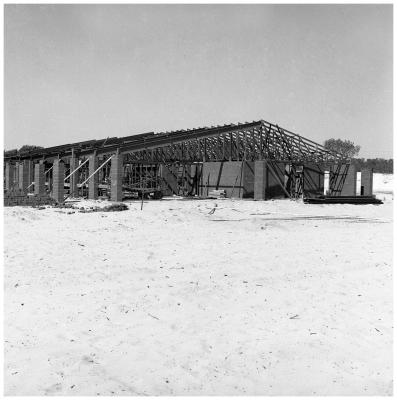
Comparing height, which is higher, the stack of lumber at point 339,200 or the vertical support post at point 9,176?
the vertical support post at point 9,176

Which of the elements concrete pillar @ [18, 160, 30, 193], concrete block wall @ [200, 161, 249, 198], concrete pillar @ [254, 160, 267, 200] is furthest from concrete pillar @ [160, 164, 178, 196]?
concrete pillar @ [18, 160, 30, 193]

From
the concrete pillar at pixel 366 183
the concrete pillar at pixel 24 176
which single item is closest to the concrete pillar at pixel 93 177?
the concrete pillar at pixel 24 176

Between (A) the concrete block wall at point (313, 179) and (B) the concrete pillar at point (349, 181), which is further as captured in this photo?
(B) the concrete pillar at point (349, 181)

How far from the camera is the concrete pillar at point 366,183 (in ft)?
114

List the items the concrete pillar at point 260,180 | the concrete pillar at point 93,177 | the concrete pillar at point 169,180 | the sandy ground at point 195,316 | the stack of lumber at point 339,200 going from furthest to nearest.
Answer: the concrete pillar at point 169,180, the concrete pillar at point 260,180, the stack of lumber at point 339,200, the concrete pillar at point 93,177, the sandy ground at point 195,316

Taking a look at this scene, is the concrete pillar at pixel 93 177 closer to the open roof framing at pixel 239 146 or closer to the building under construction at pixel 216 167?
the building under construction at pixel 216 167

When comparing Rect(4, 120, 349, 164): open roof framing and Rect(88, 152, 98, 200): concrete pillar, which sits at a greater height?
Rect(4, 120, 349, 164): open roof framing

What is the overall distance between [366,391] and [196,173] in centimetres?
2913

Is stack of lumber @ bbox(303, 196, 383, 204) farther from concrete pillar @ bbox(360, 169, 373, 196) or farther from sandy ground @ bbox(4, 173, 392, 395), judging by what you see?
sandy ground @ bbox(4, 173, 392, 395)

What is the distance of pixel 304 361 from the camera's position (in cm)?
488

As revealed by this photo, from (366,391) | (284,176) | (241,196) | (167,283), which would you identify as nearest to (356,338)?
(366,391)

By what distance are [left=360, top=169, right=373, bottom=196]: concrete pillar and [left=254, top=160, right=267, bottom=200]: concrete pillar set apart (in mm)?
10798

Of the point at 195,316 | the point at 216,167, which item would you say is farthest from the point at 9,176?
the point at 195,316

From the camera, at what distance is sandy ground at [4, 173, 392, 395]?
177 inches
